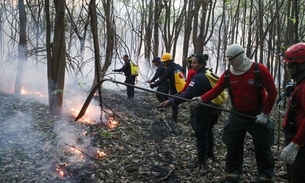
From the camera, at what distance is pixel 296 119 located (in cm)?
341

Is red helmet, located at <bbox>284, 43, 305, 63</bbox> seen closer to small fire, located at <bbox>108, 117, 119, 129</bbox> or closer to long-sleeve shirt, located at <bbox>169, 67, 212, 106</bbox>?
long-sleeve shirt, located at <bbox>169, 67, 212, 106</bbox>

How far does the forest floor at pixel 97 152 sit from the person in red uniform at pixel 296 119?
1.65 metres

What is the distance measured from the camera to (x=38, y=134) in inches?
243

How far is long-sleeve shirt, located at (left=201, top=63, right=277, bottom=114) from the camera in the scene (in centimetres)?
396

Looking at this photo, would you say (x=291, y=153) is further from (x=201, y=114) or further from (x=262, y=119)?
(x=201, y=114)

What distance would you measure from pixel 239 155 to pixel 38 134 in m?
3.99

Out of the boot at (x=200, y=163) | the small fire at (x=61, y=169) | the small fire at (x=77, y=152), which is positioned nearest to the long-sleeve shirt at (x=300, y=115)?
the boot at (x=200, y=163)

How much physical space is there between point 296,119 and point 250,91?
799mm

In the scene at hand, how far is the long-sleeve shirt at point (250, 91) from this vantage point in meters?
3.96

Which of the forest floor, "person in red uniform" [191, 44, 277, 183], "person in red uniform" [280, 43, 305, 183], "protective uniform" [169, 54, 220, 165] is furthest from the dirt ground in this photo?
"person in red uniform" [280, 43, 305, 183]

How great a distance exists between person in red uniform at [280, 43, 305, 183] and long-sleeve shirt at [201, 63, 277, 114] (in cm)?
49

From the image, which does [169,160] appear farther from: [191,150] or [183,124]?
[183,124]

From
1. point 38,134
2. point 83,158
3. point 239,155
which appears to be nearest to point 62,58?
point 38,134

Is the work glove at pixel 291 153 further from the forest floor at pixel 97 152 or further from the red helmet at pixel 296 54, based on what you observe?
the forest floor at pixel 97 152
